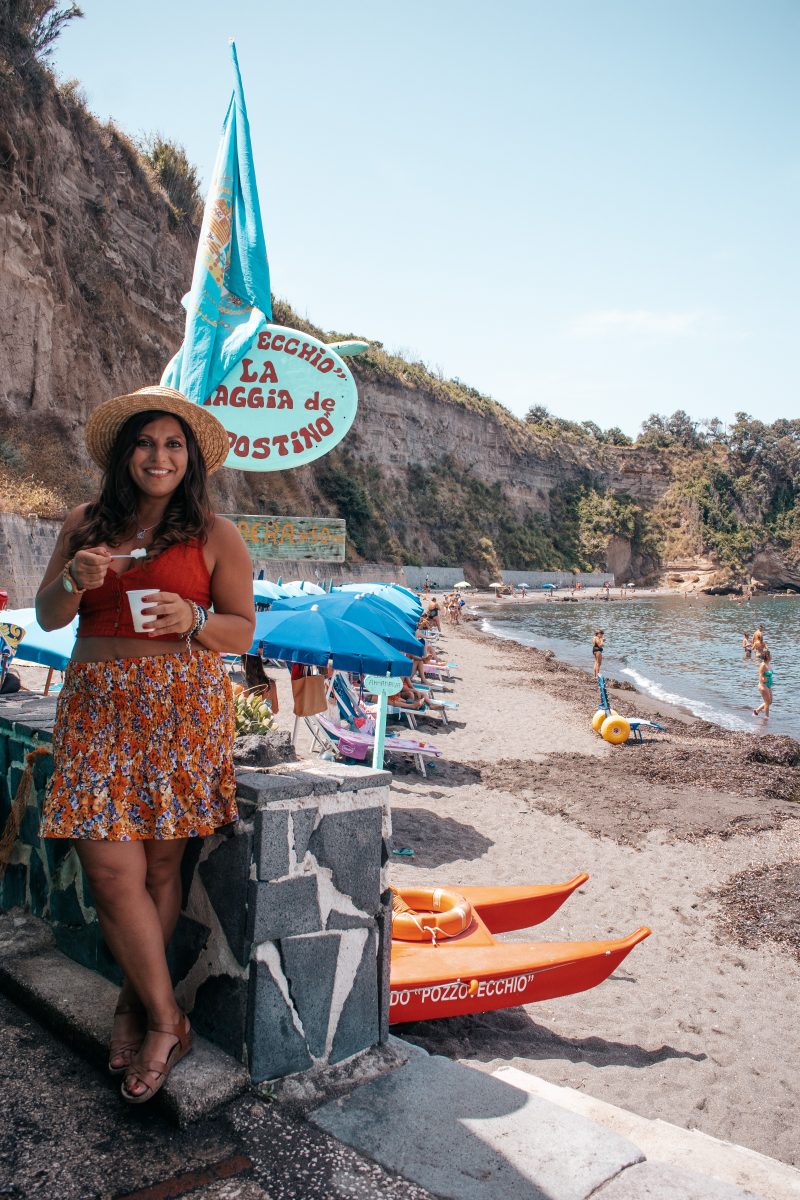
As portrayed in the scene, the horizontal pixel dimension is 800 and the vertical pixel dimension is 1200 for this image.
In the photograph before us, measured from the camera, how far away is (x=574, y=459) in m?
85.6

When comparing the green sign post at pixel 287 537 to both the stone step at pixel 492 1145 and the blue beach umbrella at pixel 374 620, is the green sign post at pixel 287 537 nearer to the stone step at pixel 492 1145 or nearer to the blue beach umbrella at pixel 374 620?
the blue beach umbrella at pixel 374 620

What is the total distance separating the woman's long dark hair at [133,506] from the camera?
2322 mm

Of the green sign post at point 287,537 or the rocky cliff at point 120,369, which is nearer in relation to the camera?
the green sign post at point 287,537

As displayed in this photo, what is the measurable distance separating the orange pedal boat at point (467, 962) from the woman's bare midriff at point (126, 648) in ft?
7.59

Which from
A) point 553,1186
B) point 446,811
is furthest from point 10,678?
point 553,1186

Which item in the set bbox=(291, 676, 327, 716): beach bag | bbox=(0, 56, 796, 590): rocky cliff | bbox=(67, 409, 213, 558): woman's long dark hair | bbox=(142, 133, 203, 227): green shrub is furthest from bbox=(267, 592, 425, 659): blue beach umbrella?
bbox=(142, 133, 203, 227): green shrub

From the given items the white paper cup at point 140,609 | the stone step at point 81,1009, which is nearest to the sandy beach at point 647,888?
the stone step at point 81,1009

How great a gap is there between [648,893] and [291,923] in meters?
5.20

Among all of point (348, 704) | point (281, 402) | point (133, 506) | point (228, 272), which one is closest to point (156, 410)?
point (133, 506)

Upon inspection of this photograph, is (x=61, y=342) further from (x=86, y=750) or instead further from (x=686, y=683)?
(x=86, y=750)

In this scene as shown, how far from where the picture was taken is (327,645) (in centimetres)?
739

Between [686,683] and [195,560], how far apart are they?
2432cm

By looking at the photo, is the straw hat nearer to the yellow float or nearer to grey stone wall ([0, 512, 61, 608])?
the yellow float

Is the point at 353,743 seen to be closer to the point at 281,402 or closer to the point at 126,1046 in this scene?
the point at 281,402
